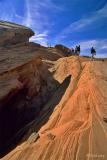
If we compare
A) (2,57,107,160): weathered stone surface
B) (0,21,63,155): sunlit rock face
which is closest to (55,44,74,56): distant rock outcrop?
(0,21,63,155): sunlit rock face

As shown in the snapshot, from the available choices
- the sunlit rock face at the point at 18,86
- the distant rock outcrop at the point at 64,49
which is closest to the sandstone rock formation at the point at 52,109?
the sunlit rock face at the point at 18,86

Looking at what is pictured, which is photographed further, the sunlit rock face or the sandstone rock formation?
the sunlit rock face

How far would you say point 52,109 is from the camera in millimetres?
18172

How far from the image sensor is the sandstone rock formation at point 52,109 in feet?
42.7

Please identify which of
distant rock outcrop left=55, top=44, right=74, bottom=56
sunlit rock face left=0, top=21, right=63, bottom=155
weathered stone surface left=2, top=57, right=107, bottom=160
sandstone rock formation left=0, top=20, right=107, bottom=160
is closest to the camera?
weathered stone surface left=2, top=57, right=107, bottom=160

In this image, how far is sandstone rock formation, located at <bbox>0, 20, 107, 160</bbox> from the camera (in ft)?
42.7

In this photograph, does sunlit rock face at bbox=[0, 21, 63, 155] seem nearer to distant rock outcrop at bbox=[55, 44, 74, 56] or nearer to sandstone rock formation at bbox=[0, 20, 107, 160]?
sandstone rock formation at bbox=[0, 20, 107, 160]

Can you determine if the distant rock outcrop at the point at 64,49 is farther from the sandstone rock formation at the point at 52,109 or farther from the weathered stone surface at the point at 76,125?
the weathered stone surface at the point at 76,125

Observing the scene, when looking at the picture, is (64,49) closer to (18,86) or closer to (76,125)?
(18,86)

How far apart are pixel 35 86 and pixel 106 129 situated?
320 inches

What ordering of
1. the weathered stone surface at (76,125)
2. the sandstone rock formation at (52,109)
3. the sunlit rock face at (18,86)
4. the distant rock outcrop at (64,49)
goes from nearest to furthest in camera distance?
the weathered stone surface at (76,125) < the sandstone rock formation at (52,109) < the sunlit rock face at (18,86) < the distant rock outcrop at (64,49)

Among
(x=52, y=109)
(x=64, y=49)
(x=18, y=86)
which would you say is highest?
(x=64, y=49)

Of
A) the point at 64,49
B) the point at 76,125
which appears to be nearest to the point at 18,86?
the point at 76,125

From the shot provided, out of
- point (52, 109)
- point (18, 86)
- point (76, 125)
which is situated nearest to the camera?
point (76, 125)
